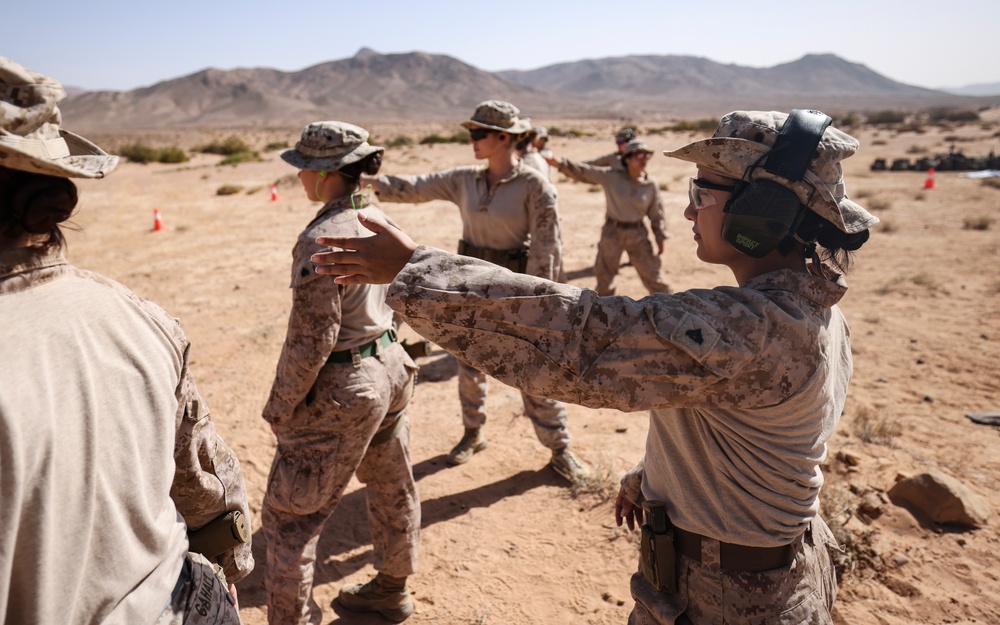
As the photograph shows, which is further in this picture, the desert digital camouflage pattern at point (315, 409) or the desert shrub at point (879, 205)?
the desert shrub at point (879, 205)

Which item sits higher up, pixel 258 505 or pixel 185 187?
pixel 185 187

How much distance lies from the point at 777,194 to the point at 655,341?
0.52 metres

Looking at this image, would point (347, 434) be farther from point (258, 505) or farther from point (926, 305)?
point (926, 305)

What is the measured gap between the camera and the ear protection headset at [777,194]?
1564 millimetres

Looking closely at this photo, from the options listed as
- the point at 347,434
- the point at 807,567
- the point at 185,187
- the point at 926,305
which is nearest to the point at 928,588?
the point at 807,567

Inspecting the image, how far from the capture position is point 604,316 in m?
1.41

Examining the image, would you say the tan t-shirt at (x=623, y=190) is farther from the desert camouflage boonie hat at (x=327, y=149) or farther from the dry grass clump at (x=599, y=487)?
the desert camouflage boonie hat at (x=327, y=149)

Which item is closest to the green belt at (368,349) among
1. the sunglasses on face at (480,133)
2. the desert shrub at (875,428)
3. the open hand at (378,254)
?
the open hand at (378,254)

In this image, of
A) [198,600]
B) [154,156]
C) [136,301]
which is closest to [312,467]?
[198,600]

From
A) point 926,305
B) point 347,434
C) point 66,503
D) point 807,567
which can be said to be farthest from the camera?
point 926,305

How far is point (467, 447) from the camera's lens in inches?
203

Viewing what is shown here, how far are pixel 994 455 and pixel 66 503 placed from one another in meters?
6.06

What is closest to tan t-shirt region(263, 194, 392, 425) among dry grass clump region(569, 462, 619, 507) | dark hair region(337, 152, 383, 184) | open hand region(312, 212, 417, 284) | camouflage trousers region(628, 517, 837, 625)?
dark hair region(337, 152, 383, 184)

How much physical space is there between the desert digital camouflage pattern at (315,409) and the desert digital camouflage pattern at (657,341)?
1.33 m
